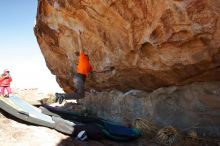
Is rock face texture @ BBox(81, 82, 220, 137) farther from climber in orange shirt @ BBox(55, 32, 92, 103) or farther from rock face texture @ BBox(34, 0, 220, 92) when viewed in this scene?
climber in orange shirt @ BBox(55, 32, 92, 103)

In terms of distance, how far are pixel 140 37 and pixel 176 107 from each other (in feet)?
7.23

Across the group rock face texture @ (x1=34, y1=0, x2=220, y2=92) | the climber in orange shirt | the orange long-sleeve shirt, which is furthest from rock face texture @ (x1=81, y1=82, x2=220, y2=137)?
the orange long-sleeve shirt

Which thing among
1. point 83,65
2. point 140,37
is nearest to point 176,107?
point 140,37

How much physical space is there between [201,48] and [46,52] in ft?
31.0

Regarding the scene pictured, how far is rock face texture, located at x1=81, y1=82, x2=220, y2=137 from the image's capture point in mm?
8203

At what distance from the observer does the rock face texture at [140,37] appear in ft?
23.6

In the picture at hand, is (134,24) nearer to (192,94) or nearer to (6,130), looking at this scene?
(192,94)

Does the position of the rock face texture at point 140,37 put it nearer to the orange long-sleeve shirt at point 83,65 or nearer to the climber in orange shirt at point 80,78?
the orange long-sleeve shirt at point 83,65

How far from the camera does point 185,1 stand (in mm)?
6934

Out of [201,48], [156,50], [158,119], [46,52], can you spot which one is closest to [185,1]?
[201,48]

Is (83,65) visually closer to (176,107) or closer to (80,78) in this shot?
(80,78)

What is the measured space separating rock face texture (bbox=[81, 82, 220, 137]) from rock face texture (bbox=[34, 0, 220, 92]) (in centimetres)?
29

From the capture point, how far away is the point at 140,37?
338 inches

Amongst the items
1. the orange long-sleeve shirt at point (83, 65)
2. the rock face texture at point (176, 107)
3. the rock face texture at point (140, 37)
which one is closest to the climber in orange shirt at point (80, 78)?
the orange long-sleeve shirt at point (83, 65)
